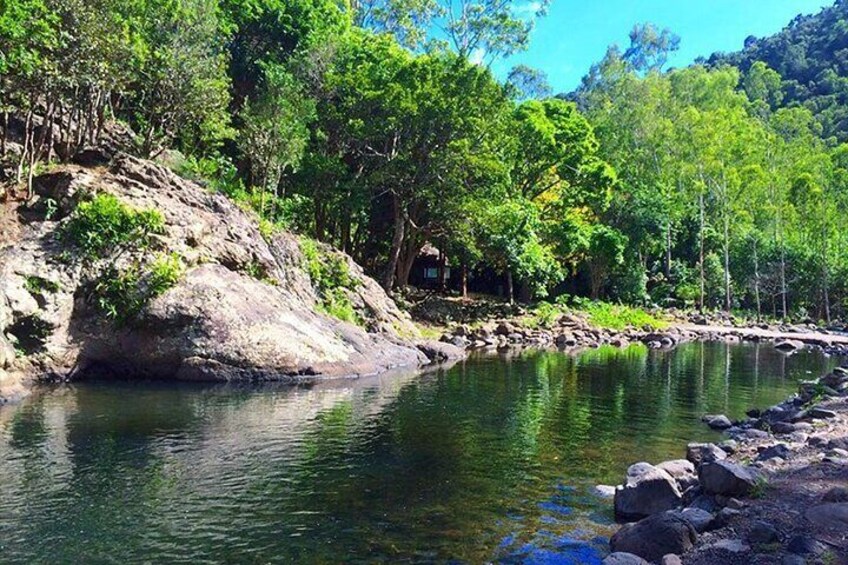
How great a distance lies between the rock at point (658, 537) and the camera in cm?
883

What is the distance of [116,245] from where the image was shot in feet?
83.0

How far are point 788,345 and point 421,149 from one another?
2545 cm

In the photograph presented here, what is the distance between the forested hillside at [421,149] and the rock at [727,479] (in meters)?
22.3

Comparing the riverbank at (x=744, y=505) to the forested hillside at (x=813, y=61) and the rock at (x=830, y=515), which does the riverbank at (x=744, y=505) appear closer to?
the rock at (x=830, y=515)

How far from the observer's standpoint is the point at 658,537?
8.99m

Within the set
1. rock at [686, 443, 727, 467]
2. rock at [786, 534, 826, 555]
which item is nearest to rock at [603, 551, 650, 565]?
rock at [786, 534, 826, 555]

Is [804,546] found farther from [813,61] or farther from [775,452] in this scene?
[813,61]

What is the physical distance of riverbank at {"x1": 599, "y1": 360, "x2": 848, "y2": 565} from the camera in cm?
820

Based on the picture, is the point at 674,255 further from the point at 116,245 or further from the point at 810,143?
the point at 116,245

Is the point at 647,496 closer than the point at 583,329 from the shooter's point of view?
Yes

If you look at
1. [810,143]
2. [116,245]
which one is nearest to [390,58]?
[116,245]

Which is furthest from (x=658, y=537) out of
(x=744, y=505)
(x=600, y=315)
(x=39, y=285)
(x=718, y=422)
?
(x=600, y=315)

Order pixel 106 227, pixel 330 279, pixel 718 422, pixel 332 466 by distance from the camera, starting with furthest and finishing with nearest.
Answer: pixel 330 279
pixel 106 227
pixel 718 422
pixel 332 466

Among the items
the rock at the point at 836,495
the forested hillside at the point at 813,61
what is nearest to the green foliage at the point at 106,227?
the rock at the point at 836,495
